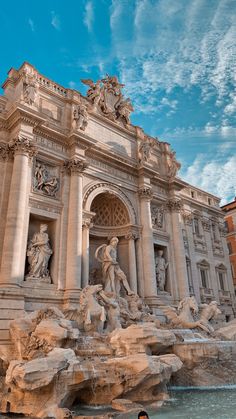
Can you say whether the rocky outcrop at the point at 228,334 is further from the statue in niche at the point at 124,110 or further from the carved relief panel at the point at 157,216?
the statue in niche at the point at 124,110

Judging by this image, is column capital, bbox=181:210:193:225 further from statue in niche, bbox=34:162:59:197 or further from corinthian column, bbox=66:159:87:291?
statue in niche, bbox=34:162:59:197

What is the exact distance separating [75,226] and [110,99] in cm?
958

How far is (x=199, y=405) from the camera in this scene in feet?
23.5

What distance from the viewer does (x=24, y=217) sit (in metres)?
13.3

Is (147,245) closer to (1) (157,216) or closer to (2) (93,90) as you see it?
(1) (157,216)

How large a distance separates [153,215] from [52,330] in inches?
Answer: 468

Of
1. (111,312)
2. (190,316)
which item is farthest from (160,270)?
(111,312)

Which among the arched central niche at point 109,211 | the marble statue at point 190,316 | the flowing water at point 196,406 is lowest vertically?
the flowing water at point 196,406

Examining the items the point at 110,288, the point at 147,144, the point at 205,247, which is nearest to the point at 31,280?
the point at 110,288

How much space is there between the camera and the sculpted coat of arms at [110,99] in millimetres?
19172

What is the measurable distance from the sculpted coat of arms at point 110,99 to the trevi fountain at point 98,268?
90 millimetres

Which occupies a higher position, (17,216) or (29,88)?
(29,88)

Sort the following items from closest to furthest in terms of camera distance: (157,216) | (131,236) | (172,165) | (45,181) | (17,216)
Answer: (17,216) → (45,181) → (131,236) → (157,216) → (172,165)

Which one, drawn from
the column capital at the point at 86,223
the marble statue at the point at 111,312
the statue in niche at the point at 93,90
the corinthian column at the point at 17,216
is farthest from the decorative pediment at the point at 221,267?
the corinthian column at the point at 17,216
